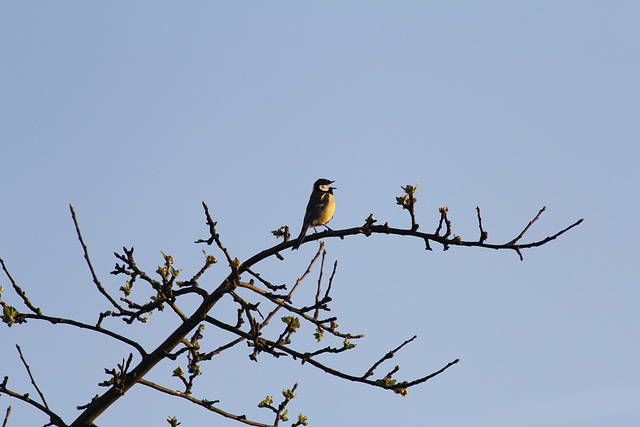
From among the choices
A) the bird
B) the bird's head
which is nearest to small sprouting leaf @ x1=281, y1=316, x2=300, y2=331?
the bird

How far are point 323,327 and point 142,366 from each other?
1.48 m

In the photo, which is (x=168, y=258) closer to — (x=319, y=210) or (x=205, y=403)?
(x=205, y=403)

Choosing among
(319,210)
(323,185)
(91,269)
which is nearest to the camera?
(91,269)

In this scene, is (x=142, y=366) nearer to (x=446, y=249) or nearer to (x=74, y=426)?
(x=74, y=426)

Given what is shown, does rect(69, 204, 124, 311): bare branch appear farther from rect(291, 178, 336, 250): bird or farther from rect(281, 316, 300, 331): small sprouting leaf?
rect(291, 178, 336, 250): bird

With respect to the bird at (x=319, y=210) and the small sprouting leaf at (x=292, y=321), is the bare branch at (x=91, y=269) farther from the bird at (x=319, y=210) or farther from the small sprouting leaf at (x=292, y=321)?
the bird at (x=319, y=210)

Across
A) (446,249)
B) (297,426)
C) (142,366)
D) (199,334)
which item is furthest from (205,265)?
(446,249)

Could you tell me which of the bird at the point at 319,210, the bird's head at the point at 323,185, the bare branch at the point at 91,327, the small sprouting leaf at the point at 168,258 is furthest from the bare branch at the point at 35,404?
the bird's head at the point at 323,185

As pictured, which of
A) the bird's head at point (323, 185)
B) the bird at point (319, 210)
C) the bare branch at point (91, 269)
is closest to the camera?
the bare branch at point (91, 269)

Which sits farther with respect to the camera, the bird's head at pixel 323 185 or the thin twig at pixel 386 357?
the bird's head at pixel 323 185

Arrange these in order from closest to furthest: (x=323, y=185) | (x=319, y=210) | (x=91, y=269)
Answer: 1. (x=91, y=269)
2. (x=319, y=210)
3. (x=323, y=185)

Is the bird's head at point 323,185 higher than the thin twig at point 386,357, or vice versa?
the bird's head at point 323,185

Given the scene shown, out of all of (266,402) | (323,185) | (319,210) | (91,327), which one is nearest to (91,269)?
(91,327)

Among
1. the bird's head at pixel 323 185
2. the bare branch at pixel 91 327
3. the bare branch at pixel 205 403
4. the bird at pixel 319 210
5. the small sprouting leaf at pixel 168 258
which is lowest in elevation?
the bare branch at pixel 205 403
